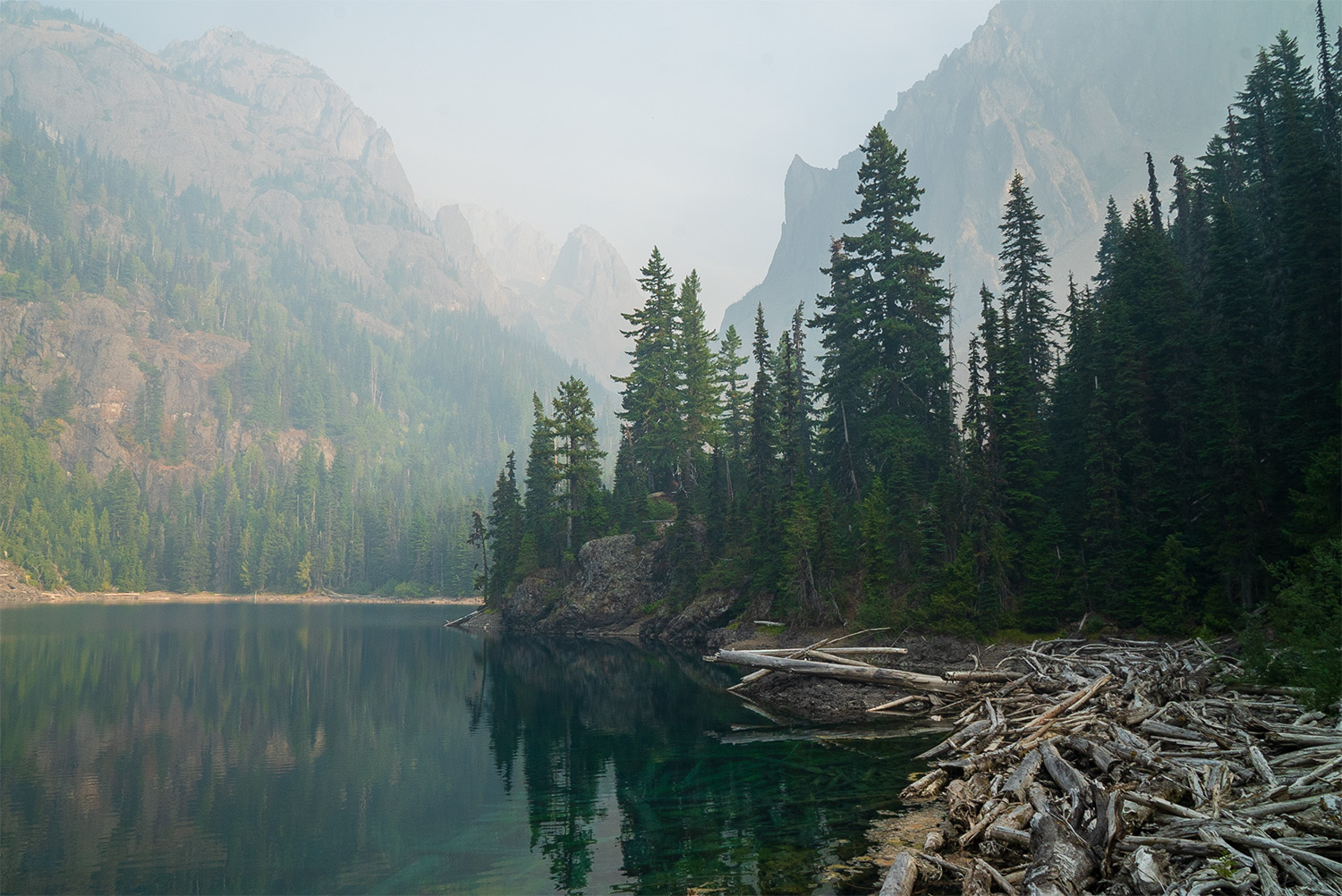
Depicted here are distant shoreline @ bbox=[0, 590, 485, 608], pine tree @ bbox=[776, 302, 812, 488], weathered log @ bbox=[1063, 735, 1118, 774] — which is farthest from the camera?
distant shoreline @ bbox=[0, 590, 485, 608]

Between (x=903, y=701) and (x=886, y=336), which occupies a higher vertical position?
(x=886, y=336)

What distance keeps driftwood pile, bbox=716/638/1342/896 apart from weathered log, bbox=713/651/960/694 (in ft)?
20.2

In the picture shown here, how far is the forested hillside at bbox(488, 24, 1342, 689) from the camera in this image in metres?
31.4

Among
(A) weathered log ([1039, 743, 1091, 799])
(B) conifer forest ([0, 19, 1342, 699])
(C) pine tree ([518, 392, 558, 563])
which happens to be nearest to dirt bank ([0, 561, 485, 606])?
(C) pine tree ([518, 392, 558, 563])

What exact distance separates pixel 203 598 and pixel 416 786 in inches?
6675

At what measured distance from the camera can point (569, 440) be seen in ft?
277

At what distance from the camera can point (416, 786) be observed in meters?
23.4

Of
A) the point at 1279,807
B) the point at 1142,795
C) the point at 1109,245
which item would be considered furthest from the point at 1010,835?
the point at 1109,245

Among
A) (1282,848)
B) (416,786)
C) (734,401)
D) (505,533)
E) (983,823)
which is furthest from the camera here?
(505,533)

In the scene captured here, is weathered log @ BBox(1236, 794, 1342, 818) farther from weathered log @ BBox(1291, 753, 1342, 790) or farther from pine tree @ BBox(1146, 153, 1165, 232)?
pine tree @ BBox(1146, 153, 1165, 232)

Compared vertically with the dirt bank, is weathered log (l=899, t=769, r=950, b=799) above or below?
above

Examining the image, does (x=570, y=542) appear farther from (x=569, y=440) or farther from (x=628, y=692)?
(x=628, y=692)

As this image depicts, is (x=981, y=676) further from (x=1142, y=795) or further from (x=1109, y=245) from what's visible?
(x=1109, y=245)

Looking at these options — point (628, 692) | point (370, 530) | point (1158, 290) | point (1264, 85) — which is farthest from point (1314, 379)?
point (370, 530)
